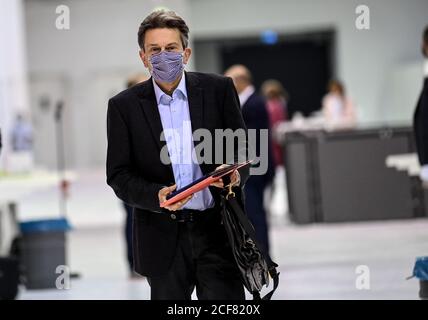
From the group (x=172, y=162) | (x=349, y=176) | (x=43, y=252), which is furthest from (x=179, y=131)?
(x=349, y=176)

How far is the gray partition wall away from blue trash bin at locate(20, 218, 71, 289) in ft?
8.65

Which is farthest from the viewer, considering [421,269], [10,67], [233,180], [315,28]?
[315,28]

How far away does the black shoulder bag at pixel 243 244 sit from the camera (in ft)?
10.5

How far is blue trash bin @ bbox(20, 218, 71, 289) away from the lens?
24.3 ft

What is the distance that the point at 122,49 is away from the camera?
23.8 m

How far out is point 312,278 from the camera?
22.9ft

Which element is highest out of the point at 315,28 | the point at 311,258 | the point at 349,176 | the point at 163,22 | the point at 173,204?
the point at 315,28

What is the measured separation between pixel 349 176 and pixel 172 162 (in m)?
6.75

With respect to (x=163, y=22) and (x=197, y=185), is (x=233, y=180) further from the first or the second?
(x=163, y=22)

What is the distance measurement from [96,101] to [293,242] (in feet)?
50.6

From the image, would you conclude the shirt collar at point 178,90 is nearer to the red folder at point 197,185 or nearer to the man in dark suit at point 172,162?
the man in dark suit at point 172,162

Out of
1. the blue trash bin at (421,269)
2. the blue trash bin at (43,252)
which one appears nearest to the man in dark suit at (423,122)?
the blue trash bin at (421,269)

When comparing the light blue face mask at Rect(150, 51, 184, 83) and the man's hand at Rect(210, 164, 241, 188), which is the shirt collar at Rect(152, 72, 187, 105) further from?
the man's hand at Rect(210, 164, 241, 188)
